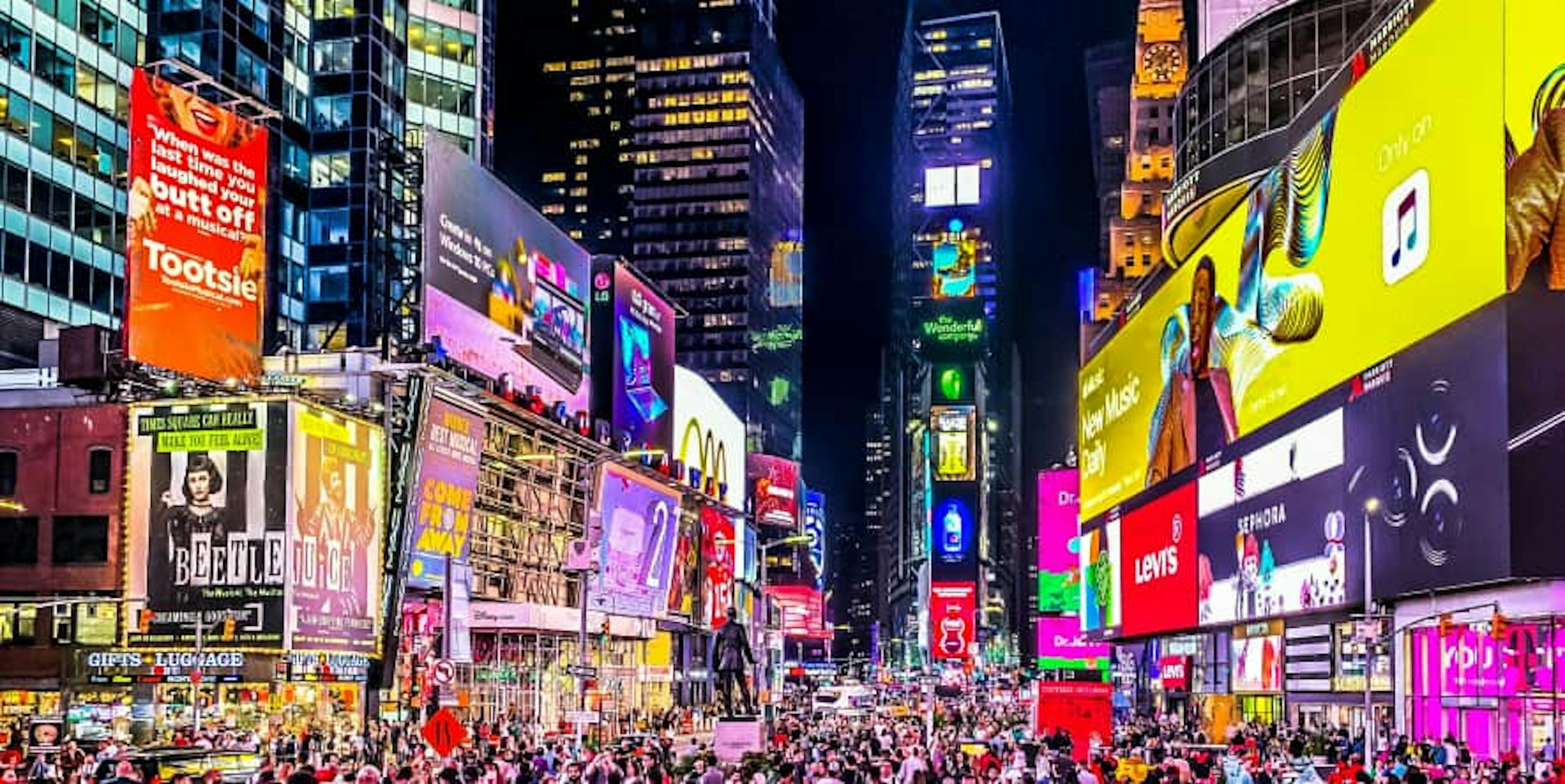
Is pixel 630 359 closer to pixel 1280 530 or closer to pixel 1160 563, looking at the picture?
pixel 1160 563

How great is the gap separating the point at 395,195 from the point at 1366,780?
291 feet

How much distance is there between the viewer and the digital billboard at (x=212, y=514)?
163 feet

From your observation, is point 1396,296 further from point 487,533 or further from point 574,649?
point 574,649

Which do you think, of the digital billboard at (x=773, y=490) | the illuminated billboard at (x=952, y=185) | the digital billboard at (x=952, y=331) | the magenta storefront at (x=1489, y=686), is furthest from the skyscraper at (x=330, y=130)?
the illuminated billboard at (x=952, y=185)

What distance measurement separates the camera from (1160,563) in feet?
231

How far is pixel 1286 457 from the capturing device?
50.0 meters

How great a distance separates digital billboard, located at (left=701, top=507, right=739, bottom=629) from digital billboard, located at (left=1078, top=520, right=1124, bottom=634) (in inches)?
844

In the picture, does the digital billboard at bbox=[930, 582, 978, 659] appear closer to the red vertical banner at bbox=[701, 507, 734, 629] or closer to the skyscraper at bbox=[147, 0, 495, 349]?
the red vertical banner at bbox=[701, 507, 734, 629]

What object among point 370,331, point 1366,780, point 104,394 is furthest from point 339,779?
point 370,331

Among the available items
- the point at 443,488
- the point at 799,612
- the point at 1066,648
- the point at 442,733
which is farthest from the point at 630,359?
the point at 442,733

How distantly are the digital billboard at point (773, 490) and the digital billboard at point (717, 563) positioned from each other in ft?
85.3

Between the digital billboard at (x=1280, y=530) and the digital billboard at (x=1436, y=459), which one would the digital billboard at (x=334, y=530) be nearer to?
the digital billboard at (x=1280, y=530)

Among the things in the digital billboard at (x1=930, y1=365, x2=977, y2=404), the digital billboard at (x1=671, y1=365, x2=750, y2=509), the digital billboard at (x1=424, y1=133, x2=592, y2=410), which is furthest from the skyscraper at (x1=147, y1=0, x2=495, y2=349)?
the digital billboard at (x1=930, y1=365, x2=977, y2=404)

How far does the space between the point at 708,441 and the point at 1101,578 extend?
29.6 metres
